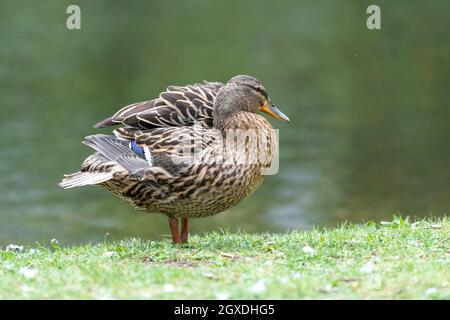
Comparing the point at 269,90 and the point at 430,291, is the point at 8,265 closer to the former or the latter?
the point at 430,291

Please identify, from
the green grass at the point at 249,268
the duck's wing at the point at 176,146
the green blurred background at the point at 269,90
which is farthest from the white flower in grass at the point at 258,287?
the green blurred background at the point at 269,90

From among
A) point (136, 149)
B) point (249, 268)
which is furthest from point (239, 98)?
point (249, 268)

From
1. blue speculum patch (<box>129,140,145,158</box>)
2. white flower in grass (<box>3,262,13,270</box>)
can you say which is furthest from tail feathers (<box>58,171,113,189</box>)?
white flower in grass (<box>3,262,13,270</box>)

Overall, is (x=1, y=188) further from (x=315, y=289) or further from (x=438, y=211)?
(x=315, y=289)

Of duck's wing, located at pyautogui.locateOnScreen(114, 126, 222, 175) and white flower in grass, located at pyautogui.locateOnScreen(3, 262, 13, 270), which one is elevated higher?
duck's wing, located at pyautogui.locateOnScreen(114, 126, 222, 175)

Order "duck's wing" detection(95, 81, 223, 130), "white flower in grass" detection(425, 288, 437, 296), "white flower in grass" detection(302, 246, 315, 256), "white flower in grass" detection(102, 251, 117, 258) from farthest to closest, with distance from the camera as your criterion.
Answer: "duck's wing" detection(95, 81, 223, 130) < "white flower in grass" detection(102, 251, 117, 258) < "white flower in grass" detection(302, 246, 315, 256) < "white flower in grass" detection(425, 288, 437, 296)

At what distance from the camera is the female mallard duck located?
838 centimetres

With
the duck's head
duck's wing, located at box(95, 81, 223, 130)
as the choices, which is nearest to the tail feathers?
duck's wing, located at box(95, 81, 223, 130)

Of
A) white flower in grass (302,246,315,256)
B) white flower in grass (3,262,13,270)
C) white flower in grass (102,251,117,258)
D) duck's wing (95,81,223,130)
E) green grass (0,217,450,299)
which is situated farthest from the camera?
duck's wing (95,81,223,130)

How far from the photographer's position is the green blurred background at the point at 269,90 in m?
19.5

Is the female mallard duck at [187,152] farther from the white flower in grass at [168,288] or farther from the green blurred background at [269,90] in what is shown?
the green blurred background at [269,90]

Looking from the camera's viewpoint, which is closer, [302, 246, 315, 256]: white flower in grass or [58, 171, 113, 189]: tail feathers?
[302, 246, 315, 256]: white flower in grass

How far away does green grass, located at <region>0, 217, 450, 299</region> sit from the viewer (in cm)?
651

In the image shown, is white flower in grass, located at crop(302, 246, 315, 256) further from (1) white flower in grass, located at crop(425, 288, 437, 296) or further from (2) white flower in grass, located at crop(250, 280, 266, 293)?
(1) white flower in grass, located at crop(425, 288, 437, 296)
